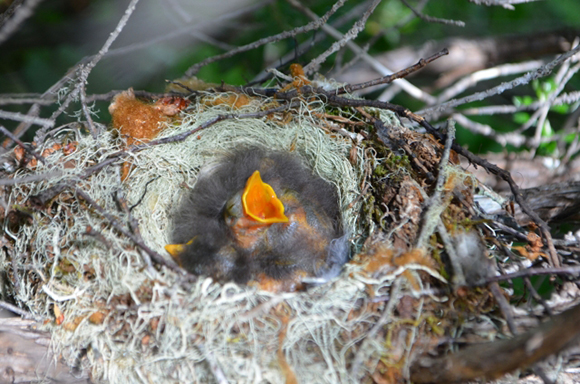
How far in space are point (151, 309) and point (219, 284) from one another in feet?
0.90

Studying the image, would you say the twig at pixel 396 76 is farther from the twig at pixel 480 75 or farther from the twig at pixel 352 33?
the twig at pixel 480 75

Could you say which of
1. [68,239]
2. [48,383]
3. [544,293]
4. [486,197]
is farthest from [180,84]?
[544,293]

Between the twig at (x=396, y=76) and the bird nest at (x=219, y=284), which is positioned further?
the twig at (x=396, y=76)

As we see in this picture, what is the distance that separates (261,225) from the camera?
5.68ft

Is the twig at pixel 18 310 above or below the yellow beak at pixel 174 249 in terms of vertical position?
below

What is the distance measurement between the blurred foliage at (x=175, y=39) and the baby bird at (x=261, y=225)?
88 cm

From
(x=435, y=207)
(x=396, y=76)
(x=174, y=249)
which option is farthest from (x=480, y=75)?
(x=174, y=249)

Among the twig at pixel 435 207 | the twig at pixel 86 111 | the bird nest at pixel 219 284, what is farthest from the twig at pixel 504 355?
the twig at pixel 86 111

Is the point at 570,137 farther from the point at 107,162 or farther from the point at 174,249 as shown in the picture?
the point at 107,162

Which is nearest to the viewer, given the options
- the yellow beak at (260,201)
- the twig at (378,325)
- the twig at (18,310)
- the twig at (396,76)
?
the twig at (378,325)

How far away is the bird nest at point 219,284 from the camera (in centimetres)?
117

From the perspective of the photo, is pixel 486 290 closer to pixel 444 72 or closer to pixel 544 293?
pixel 544 293

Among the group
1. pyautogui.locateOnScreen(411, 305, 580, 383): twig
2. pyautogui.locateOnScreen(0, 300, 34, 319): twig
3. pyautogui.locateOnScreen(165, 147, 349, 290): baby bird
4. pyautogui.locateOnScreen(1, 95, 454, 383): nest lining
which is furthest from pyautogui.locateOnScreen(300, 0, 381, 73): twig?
pyautogui.locateOnScreen(0, 300, 34, 319): twig

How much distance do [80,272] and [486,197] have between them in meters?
1.52
